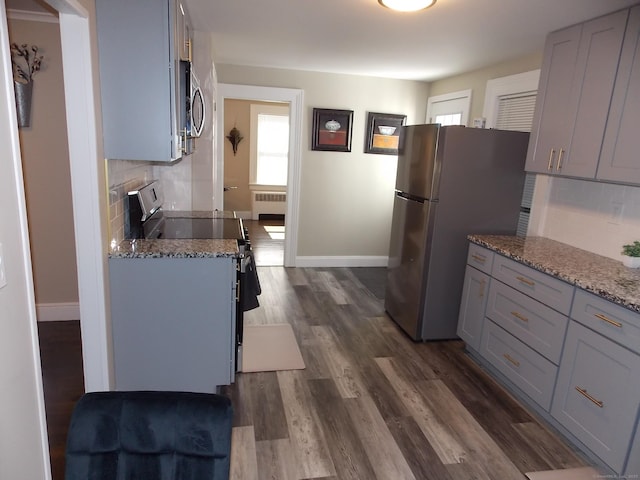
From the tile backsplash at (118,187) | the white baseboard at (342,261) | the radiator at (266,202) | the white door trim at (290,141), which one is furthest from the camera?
the radiator at (266,202)

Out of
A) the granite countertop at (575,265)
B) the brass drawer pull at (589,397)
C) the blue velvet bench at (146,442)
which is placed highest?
the granite countertop at (575,265)

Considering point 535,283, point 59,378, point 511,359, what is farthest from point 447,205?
point 59,378

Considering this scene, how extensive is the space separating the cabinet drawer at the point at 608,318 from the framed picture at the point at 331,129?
3.27 metres

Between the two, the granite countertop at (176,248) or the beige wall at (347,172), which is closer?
the granite countertop at (176,248)

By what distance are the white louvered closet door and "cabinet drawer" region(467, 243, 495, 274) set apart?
0.57 metres

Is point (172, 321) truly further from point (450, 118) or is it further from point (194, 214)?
point (450, 118)

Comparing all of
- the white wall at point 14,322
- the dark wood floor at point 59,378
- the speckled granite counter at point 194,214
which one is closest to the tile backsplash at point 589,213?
the speckled granite counter at point 194,214

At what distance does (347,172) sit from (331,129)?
54 centimetres

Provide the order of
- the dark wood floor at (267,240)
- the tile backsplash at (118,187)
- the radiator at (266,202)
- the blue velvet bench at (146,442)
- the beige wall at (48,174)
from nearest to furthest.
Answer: the blue velvet bench at (146,442) < the tile backsplash at (118,187) < the beige wall at (48,174) < the dark wood floor at (267,240) < the radiator at (266,202)

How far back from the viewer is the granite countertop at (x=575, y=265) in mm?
1954

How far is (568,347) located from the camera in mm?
2166

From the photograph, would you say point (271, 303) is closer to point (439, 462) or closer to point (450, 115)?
point (439, 462)

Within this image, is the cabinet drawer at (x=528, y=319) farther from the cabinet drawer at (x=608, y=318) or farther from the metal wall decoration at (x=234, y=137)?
the metal wall decoration at (x=234, y=137)

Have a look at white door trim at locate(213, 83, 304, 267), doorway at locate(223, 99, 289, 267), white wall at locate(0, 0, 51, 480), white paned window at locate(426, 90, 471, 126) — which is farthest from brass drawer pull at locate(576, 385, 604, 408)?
doorway at locate(223, 99, 289, 267)
